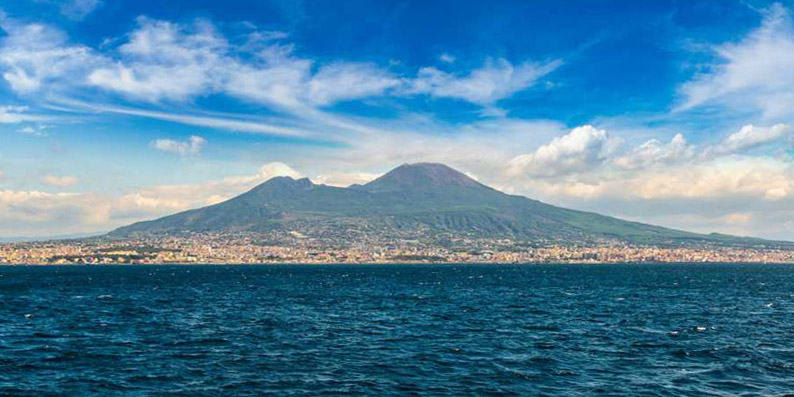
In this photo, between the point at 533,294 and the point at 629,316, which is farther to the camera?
the point at 533,294

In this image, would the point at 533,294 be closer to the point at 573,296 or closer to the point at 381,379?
the point at 573,296

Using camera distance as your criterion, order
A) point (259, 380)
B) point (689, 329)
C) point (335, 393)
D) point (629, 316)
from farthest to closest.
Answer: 1. point (629, 316)
2. point (689, 329)
3. point (259, 380)
4. point (335, 393)

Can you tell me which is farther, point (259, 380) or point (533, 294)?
point (533, 294)

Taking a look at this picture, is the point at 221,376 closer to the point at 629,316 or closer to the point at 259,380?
the point at 259,380

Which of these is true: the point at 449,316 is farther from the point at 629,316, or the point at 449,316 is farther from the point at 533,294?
the point at 533,294

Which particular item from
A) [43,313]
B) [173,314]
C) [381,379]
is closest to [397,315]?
[173,314]

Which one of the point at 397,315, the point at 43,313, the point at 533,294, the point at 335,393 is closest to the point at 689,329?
the point at 397,315

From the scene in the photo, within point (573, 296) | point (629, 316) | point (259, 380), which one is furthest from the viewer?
point (573, 296)

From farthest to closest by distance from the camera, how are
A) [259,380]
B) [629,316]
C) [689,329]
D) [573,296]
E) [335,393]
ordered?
1. [573,296]
2. [629,316]
3. [689,329]
4. [259,380]
5. [335,393]
